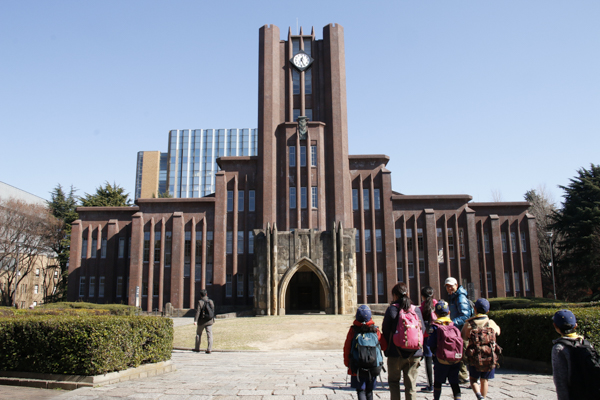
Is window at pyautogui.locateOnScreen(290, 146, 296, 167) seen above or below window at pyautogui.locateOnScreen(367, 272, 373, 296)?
above

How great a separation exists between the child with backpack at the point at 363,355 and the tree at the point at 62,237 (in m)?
49.4

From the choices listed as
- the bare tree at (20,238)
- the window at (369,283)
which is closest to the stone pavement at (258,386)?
the window at (369,283)

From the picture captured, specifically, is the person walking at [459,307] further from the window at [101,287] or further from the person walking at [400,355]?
the window at [101,287]

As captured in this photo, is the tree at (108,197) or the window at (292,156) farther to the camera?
the tree at (108,197)

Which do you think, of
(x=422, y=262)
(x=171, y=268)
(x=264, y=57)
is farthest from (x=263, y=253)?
(x=264, y=57)

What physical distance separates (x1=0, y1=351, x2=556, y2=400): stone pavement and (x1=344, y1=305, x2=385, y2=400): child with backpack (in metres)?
1.15

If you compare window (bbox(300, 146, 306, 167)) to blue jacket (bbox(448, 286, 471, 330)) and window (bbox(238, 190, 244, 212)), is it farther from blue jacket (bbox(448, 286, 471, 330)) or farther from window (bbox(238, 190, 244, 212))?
blue jacket (bbox(448, 286, 471, 330))

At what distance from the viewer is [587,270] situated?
38.0 metres

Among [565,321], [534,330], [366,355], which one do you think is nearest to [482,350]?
[366,355]

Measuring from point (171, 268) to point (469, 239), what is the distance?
79.3 ft

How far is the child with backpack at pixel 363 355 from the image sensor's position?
6336 millimetres

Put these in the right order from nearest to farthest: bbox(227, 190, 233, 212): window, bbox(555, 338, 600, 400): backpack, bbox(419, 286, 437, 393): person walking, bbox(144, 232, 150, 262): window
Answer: bbox(555, 338, 600, 400): backpack, bbox(419, 286, 437, 393): person walking, bbox(144, 232, 150, 262): window, bbox(227, 190, 233, 212): window

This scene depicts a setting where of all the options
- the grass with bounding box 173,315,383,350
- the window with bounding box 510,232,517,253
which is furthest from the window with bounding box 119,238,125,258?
the window with bounding box 510,232,517,253

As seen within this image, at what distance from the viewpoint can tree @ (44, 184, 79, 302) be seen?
165 feet
